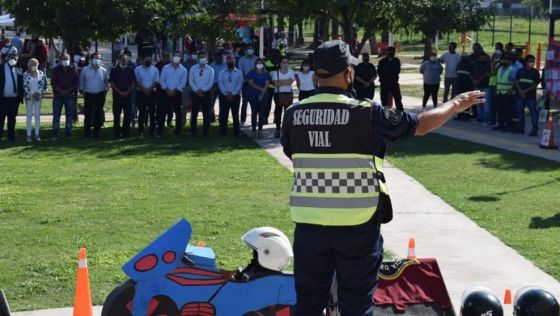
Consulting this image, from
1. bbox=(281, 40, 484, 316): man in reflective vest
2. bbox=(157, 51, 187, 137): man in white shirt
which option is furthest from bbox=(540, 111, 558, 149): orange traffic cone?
bbox=(281, 40, 484, 316): man in reflective vest

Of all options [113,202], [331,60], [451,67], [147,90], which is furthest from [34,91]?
[331,60]

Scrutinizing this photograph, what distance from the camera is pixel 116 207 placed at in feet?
41.0

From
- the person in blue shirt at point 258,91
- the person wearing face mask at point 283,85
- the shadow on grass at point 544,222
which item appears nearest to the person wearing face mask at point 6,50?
the person in blue shirt at point 258,91

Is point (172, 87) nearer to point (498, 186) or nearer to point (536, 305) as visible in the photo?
point (498, 186)

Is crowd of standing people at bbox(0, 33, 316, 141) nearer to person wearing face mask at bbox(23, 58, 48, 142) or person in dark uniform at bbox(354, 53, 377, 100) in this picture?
person wearing face mask at bbox(23, 58, 48, 142)

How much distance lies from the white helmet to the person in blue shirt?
43.5ft

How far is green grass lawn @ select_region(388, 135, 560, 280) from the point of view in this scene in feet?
35.8

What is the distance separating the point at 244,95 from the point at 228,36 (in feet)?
13.7

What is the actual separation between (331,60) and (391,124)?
49 cm

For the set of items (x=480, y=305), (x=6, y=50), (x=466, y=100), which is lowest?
(x=480, y=305)

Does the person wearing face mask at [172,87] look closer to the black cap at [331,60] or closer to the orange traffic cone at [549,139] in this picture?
the orange traffic cone at [549,139]

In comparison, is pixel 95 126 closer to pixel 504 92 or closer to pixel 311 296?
pixel 504 92

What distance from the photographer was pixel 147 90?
65.4 feet

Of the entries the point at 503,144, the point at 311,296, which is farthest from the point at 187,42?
the point at 311,296
